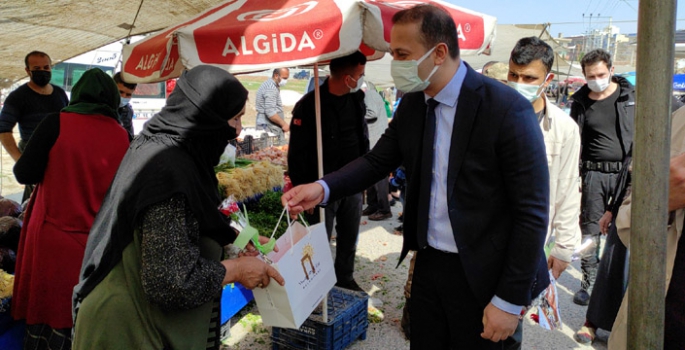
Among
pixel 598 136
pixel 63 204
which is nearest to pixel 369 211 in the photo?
pixel 598 136

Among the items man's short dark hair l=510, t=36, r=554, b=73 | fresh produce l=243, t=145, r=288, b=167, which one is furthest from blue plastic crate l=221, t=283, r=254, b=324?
man's short dark hair l=510, t=36, r=554, b=73

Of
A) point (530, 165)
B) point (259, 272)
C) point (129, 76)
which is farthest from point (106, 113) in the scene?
point (530, 165)

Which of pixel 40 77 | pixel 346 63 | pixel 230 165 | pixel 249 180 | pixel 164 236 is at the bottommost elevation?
pixel 249 180

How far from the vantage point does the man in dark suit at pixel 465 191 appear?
1.73 metres

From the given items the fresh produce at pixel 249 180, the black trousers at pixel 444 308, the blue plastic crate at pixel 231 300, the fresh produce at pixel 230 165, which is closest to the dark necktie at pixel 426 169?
the black trousers at pixel 444 308

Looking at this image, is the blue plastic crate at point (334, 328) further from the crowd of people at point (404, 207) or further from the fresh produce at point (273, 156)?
the fresh produce at point (273, 156)

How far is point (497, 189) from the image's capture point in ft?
5.93

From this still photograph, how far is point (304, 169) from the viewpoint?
15.0 feet

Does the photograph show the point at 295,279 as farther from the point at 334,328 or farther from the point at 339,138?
the point at 339,138

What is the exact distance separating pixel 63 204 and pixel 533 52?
2.91m

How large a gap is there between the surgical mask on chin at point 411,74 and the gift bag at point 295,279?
2.80 feet

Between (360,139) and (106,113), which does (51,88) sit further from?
(360,139)

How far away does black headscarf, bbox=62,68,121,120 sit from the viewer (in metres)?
2.69

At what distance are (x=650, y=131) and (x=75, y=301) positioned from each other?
6.72 ft
